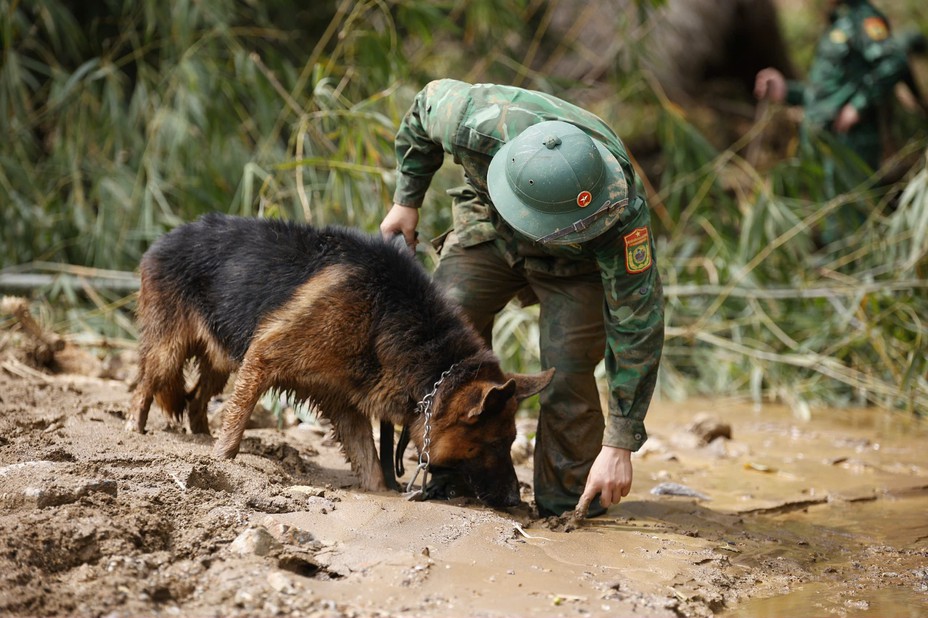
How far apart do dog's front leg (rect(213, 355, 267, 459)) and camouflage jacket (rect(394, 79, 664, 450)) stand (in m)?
1.25

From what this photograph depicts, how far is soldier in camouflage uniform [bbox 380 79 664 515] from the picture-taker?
3984 mm

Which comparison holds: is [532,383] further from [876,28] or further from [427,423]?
[876,28]

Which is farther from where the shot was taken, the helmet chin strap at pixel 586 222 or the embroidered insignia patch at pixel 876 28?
the embroidered insignia patch at pixel 876 28

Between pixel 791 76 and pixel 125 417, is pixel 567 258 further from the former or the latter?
pixel 791 76

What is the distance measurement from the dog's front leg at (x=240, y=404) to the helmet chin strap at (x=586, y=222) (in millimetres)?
1522

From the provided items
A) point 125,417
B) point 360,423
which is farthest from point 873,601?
point 125,417

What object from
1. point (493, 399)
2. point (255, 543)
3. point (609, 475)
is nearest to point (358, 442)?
point (493, 399)

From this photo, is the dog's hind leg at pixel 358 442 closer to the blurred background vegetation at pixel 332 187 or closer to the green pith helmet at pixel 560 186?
the green pith helmet at pixel 560 186

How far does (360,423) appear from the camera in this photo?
4699 millimetres

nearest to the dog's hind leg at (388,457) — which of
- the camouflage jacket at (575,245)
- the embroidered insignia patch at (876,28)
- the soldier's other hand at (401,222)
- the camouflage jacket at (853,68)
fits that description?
the soldier's other hand at (401,222)

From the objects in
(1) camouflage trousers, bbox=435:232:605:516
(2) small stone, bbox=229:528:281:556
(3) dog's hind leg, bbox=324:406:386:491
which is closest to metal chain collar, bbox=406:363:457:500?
(3) dog's hind leg, bbox=324:406:386:491

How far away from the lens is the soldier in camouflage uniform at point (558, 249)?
3984 mm

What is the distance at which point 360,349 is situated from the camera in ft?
14.6

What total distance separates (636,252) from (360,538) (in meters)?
1.70
